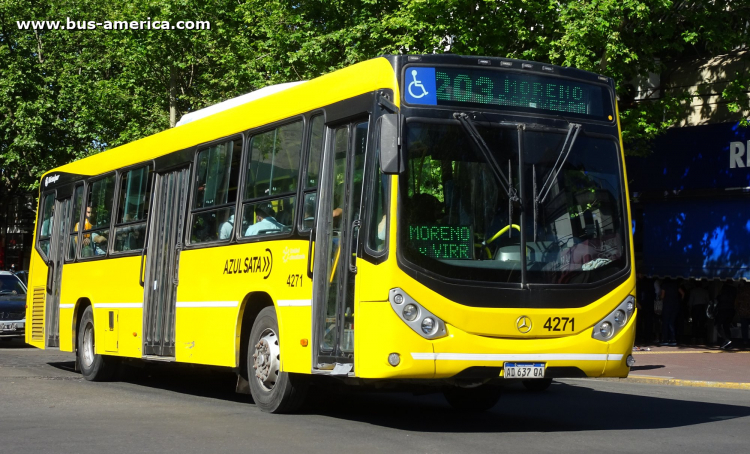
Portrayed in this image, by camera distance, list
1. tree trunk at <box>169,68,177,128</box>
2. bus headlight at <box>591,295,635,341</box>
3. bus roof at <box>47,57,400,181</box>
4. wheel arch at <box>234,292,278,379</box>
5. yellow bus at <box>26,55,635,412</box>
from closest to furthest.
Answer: yellow bus at <box>26,55,635,412</box>, bus headlight at <box>591,295,635,341</box>, bus roof at <box>47,57,400,181</box>, wheel arch at <box>234,292,278,379</box>, tree trunk at <box>169,68,177,128</box>

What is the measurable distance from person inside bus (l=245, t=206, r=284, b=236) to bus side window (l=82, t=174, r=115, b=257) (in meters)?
4.66

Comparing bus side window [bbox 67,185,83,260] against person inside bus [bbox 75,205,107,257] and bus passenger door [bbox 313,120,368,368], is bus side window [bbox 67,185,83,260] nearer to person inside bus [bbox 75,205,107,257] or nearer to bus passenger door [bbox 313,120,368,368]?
person inside bus [bbox 75,205,107,257]

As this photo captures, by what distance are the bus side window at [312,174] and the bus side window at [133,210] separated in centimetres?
420

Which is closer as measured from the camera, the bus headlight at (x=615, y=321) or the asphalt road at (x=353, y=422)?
the asphalt road at (x=353, y=422)

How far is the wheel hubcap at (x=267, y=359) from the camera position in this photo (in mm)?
10535

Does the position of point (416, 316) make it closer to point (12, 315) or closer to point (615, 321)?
point (615, 321)

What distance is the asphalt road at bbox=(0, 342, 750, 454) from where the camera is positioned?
27.5ft

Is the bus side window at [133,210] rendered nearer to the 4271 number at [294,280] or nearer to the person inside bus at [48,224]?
the person inside bus at [48,224]

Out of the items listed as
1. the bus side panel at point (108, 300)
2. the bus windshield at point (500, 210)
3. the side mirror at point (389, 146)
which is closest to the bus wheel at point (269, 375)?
the bus windshield at point (500, 210)

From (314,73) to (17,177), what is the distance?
23.5 m

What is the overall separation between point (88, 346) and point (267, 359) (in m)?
5.82

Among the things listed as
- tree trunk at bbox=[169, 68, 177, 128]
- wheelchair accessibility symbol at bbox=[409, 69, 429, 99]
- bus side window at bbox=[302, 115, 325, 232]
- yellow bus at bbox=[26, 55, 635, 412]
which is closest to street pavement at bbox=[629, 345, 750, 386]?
yellow bus at bbox=[26, 55, 635, 412]

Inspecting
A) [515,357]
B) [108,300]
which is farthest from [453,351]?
[108,300]

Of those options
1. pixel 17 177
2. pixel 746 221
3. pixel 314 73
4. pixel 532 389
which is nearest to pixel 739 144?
pixel 746 221
